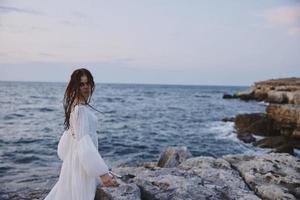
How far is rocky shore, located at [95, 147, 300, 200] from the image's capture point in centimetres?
526

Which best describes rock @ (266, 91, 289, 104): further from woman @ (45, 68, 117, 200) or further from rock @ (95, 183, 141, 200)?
woman @ (45, 68, 117, 200)

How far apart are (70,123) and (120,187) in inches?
48.9

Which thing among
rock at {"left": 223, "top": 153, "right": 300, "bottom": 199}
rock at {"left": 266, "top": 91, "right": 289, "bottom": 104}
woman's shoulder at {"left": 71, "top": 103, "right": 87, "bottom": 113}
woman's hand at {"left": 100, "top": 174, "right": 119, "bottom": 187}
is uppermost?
woman's shoulder at {"left": 71, "top": 103, "right": 87, "bottom": 113}

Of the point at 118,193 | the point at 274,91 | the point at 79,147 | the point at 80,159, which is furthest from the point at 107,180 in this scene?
the point at 274,91

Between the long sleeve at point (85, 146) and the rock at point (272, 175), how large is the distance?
2.82 metres

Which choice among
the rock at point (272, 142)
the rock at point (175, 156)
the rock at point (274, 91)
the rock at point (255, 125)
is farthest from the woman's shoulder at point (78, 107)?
the rock at point (274, 91)

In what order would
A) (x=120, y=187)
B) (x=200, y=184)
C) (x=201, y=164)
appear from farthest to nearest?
1. (x=201, y=164)
2. (x=200, y=184)
3. (x=120, y=187)

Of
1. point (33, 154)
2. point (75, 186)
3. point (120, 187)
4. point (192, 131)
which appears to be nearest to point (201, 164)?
point (120, 187)

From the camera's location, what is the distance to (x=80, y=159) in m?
4.30

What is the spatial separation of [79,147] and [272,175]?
11.6 ft

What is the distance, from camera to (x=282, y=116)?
21609 millimetres

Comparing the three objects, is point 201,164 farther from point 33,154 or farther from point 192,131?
point 192,131

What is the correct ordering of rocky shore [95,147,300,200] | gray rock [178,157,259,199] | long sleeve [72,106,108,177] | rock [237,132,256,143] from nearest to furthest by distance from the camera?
1. long sleeve [72,106,108,177]
2. rocky shore [95,147,300,200]
3. gray rock [178,157,259,199]
4. rock [237,132,256,143]

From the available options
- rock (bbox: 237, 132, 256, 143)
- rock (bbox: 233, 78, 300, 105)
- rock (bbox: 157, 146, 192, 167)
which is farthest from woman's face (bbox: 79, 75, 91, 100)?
rock (bbox: 233, 78, 300, 105)
